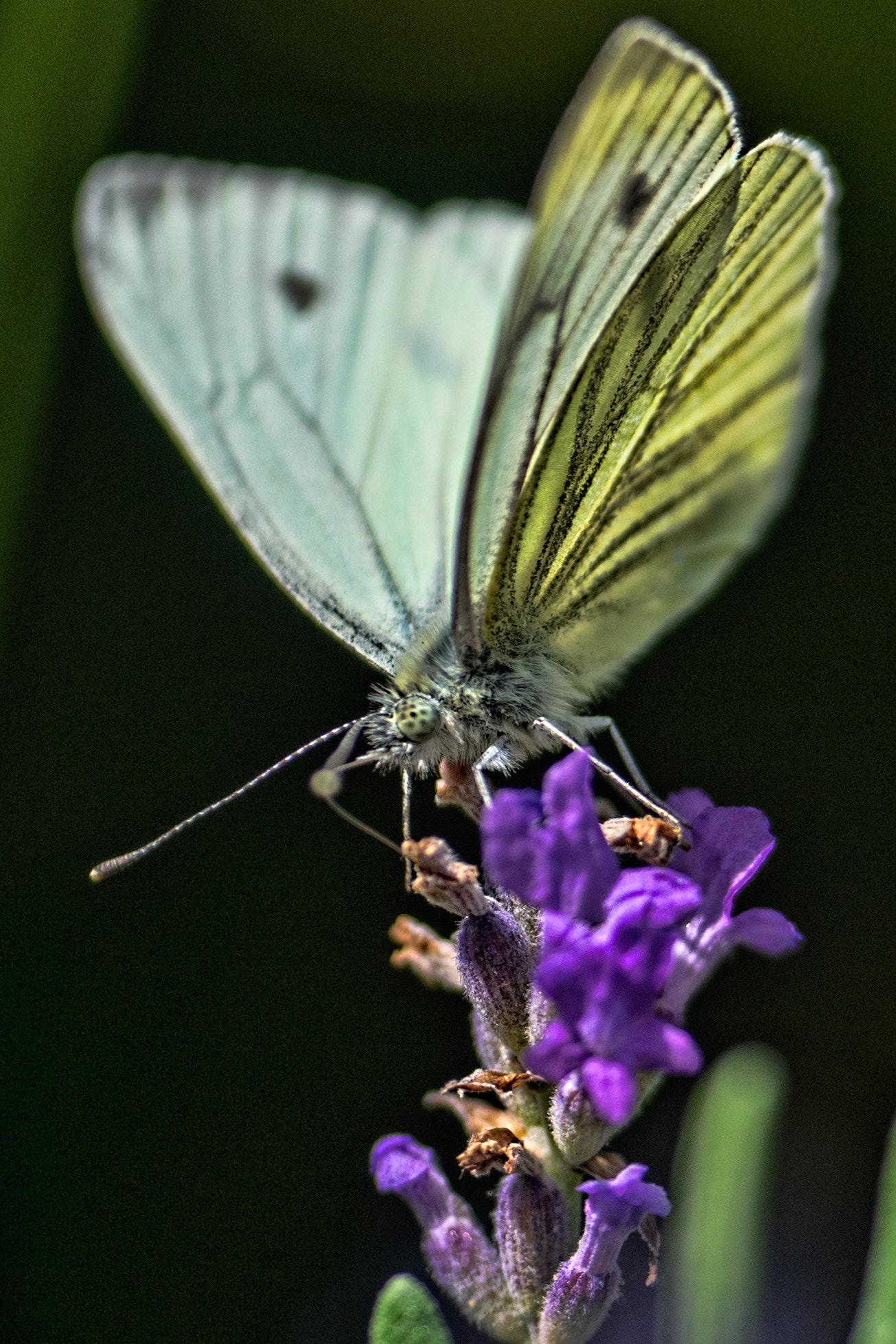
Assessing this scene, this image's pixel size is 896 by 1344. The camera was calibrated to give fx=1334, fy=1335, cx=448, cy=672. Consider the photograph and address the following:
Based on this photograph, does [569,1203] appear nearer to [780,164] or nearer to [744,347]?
[744,347]

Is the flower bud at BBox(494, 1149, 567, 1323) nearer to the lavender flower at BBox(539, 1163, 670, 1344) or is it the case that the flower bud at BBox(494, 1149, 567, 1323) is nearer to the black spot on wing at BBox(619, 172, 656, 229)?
the lavender flower at BBox(539, 1163, 670, 1344)

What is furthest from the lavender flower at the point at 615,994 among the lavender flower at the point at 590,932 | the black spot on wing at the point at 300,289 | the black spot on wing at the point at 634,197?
the black spot on wing at the point at 300,289

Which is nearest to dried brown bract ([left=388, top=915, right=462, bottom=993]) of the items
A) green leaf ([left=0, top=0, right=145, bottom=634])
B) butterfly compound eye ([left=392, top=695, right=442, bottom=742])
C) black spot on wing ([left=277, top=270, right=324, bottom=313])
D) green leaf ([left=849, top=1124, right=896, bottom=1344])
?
butterfly compound eye ([left=392, top=695, right=442, bottom=742])

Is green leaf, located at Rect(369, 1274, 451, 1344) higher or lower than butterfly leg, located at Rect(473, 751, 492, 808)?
lower

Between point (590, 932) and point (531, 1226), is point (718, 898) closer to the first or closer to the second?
point (590, 932)

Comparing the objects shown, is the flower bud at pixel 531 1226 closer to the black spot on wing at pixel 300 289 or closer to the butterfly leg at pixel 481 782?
the butterfly leg at pixel 481 782
